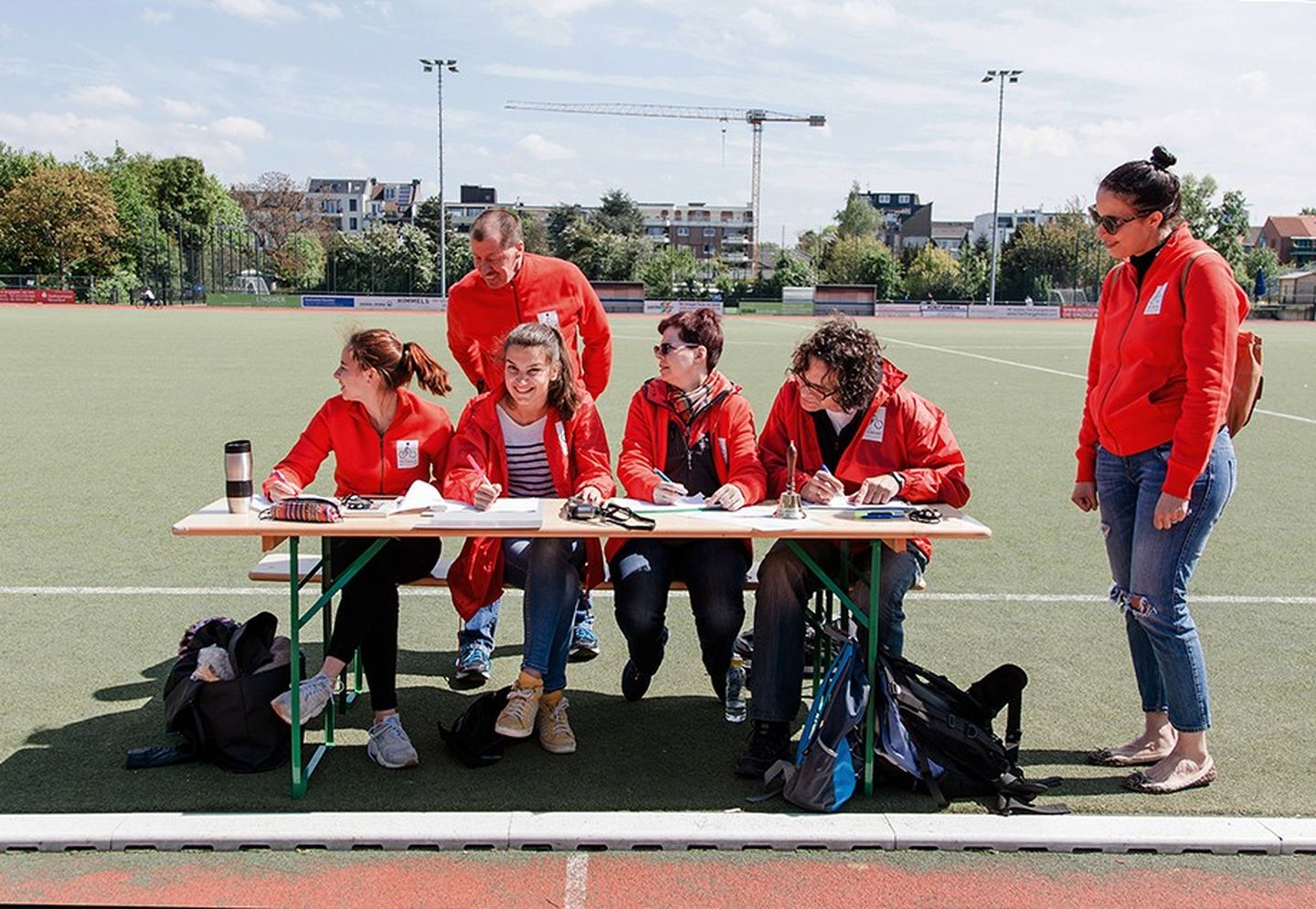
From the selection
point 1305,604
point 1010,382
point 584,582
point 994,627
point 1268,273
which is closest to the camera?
point 584,582

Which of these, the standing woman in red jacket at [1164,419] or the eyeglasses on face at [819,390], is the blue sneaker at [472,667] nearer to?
the eyeglasses on face at [819,390]

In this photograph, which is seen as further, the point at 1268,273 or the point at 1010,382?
the point at 1268,273

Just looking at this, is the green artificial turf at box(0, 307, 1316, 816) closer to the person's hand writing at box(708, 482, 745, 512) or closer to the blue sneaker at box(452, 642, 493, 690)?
the blue sneaker at box(452, 642, 493, 690)

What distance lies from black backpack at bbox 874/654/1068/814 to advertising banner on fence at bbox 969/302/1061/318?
194 ft

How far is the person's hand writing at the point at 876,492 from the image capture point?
3.99m

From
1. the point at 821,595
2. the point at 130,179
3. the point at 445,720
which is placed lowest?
the point at 445,720

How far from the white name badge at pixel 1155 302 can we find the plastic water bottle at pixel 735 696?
6.22ft

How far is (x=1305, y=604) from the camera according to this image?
5.89 metres

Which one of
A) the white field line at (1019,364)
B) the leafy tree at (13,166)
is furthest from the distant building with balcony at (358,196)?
the white field line at (1019,364)

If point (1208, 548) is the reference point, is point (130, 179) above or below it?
above

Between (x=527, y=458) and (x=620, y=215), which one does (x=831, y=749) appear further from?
(x=620, y=215)

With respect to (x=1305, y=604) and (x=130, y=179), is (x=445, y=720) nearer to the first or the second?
(x=1305, y=604)

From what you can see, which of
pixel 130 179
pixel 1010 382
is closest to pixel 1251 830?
pixel 1010 382

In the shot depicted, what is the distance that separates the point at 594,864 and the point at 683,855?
0.83 feet
